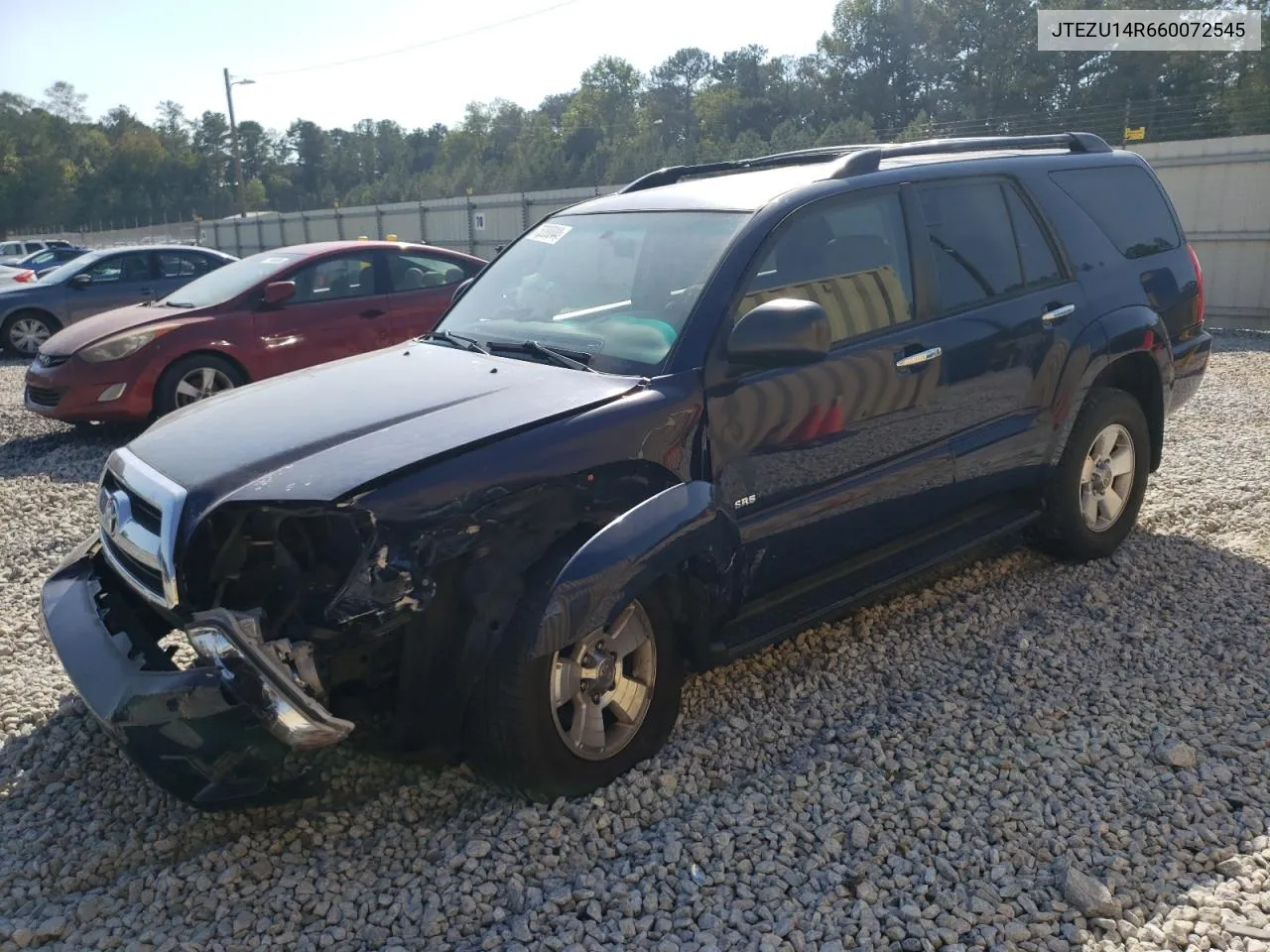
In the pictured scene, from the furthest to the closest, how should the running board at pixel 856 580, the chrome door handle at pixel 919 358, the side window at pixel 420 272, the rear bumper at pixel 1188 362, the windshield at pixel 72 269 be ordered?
the windshield at pixel 72 269 → the side window at pixel 420 272 → the rear bumper at pixel 1188 362 → the chrome door handle at pixel 919 358 → the running board at pixel 856 580

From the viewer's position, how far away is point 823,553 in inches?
154

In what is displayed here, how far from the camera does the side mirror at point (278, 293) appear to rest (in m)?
8.48

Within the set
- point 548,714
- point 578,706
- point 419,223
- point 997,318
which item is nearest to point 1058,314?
point 997,318

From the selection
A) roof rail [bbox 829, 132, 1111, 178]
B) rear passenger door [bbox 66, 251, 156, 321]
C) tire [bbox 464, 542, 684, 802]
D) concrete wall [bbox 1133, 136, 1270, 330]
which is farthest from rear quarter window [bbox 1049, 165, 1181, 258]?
rear passenger door [bbox 66, 251, 156, 321]

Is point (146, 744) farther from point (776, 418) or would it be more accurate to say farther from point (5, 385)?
point (5, 385)

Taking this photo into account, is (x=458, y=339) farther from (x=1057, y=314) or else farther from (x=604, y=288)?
(x=1057, y=314)

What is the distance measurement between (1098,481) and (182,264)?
1175cm

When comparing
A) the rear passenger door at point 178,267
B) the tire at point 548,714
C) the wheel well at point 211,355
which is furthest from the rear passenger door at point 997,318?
the rear passenger door at point 178,267

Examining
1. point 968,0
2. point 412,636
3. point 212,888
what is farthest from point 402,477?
point 968,0

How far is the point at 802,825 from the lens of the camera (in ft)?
10.3

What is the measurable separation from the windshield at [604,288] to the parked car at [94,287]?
9.68m

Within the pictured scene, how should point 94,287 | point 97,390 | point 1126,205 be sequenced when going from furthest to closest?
1. point 94,287
2. point 97,390
3. point 1126,205

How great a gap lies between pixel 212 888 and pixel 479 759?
794 mm

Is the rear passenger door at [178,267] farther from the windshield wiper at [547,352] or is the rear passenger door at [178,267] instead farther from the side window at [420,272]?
the windshield wiper at [547,352]
